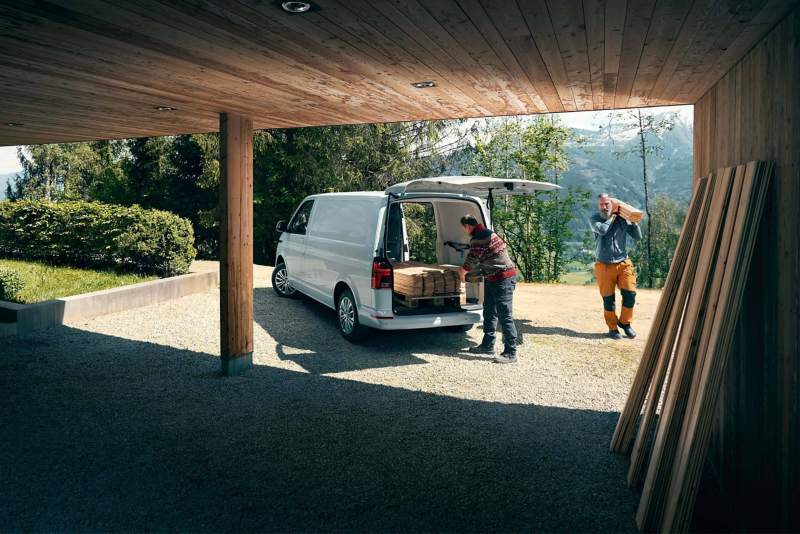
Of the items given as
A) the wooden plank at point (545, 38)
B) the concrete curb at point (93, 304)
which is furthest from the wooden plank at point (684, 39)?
the concrete curb at point (93, 304)

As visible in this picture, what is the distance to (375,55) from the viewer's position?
12.2 ft

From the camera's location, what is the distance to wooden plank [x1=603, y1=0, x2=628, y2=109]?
2.70 meters

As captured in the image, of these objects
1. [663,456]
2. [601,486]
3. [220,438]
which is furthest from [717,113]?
[220,438]

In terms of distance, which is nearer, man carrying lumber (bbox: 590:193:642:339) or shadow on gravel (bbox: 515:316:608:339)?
man carrying lumber (bbox: 590:193:642:339)

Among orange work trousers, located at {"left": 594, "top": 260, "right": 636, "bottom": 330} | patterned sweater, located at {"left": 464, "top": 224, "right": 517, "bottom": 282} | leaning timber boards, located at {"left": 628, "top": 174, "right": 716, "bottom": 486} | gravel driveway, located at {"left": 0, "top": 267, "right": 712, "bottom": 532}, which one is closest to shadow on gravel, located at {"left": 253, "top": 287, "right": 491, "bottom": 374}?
gravel driveway, located at {"left": 0, "top": 267, "right": 712, "bottom": 532}

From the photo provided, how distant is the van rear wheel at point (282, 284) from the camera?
32.9 ft

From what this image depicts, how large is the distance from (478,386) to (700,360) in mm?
2838

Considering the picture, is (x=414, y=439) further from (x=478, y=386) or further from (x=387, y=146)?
(x=387, y=146)

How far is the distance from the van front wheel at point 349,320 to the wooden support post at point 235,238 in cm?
146

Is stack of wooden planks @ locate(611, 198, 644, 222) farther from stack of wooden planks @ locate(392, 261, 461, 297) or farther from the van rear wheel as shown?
the van rear wheel

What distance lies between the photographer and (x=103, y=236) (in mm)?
11320

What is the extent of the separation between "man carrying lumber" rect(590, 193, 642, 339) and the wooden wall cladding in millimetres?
4053

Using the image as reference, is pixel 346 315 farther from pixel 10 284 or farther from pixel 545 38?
pixel 10 284

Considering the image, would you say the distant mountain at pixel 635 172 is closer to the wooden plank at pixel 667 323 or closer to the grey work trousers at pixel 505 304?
the grey work trousers at pixel 505 304
